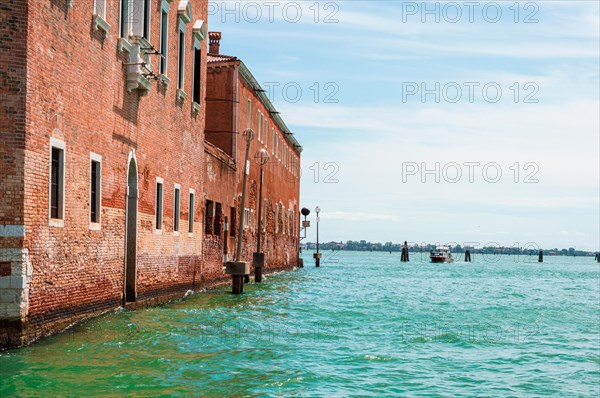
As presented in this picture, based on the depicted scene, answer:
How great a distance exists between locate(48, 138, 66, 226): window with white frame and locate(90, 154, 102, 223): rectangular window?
1558mm

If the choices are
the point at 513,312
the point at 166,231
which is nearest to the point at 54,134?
the point at 166,231

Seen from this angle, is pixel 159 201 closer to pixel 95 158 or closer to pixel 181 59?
pixel 181 59

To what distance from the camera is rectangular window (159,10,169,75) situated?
17.6m

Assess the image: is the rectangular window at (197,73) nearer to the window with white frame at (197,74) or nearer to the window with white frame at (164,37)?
the window with white frame at (197,74)

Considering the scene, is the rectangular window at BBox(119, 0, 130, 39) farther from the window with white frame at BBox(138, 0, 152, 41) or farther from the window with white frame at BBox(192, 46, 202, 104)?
the window with white frame at BBox(192, 46, 202, 104)

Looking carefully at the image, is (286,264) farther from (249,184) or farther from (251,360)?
(251,360)

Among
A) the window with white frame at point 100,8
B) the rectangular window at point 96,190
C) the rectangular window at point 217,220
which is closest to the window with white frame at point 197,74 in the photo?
the rectangular window at point 217,220

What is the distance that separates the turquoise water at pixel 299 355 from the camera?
9.45 m

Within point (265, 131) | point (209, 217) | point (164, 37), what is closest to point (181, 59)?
point (164, 37)

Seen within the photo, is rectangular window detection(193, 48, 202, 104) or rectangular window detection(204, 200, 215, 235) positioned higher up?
rectangular window detection(193, 48, 202, 104)

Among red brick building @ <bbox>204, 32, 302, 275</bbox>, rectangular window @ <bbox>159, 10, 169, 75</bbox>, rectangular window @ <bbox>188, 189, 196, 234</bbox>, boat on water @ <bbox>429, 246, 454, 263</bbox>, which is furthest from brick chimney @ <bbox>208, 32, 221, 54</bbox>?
boat on water @ <bbox>429, 246, 454, 263</bbox>

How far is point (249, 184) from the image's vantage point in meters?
31.0

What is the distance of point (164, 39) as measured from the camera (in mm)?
17875

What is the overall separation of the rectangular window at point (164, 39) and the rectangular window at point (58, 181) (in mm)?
6063
